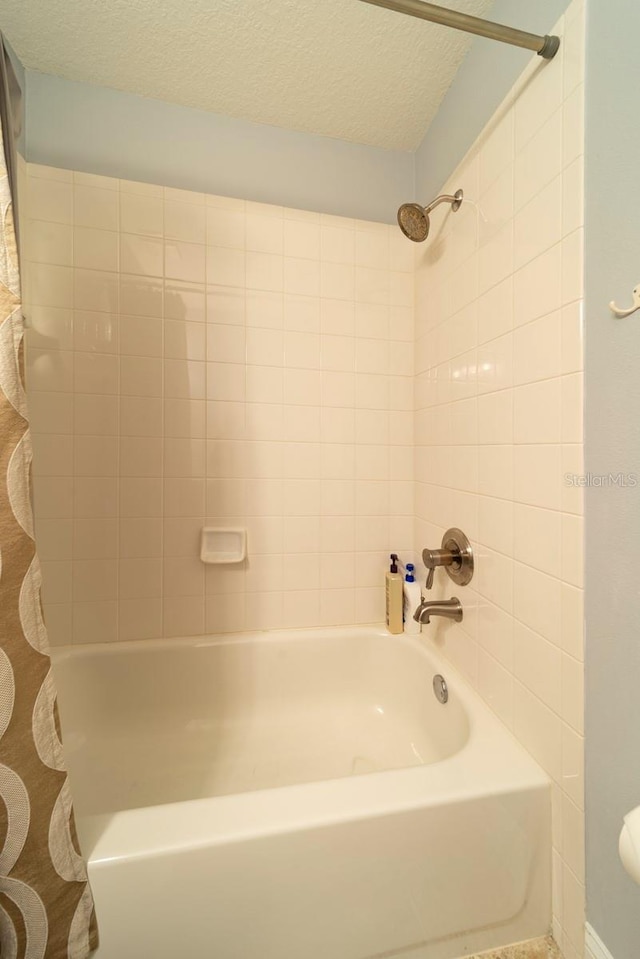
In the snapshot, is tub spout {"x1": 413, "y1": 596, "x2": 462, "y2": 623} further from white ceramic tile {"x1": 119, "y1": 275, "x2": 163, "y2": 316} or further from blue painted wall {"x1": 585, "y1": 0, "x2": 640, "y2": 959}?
white ceramic tile {"x1": 119, "y1": 275, "x2": 163, "y2": 316}

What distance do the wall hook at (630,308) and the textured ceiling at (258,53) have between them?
1.05 m

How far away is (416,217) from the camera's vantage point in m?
1.16

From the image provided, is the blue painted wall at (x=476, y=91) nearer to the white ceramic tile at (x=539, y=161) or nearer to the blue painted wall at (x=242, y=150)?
the blue painted wall at (x=242, y=150)

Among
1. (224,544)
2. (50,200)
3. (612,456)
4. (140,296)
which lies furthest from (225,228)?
(612,456)

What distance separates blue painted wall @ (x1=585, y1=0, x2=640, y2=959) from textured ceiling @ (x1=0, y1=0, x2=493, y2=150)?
2.10 ft

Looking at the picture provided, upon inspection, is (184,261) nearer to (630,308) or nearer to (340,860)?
(630,308)

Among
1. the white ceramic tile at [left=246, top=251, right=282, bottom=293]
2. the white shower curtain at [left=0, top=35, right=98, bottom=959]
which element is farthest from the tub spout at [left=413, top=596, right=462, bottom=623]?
the white ceramic tile at [left=246, top=251, right=282, bottom=293]

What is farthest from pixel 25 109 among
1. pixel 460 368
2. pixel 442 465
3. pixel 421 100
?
pixel 442 465

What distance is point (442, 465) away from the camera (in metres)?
1.27

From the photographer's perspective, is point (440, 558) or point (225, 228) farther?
point (225, 228)

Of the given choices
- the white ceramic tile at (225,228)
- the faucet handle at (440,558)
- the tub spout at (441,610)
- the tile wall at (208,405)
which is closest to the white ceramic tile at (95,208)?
the tile wall at (208,405)

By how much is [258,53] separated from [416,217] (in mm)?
671

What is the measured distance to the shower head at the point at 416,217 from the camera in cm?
113

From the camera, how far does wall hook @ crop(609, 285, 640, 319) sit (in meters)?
0.60
